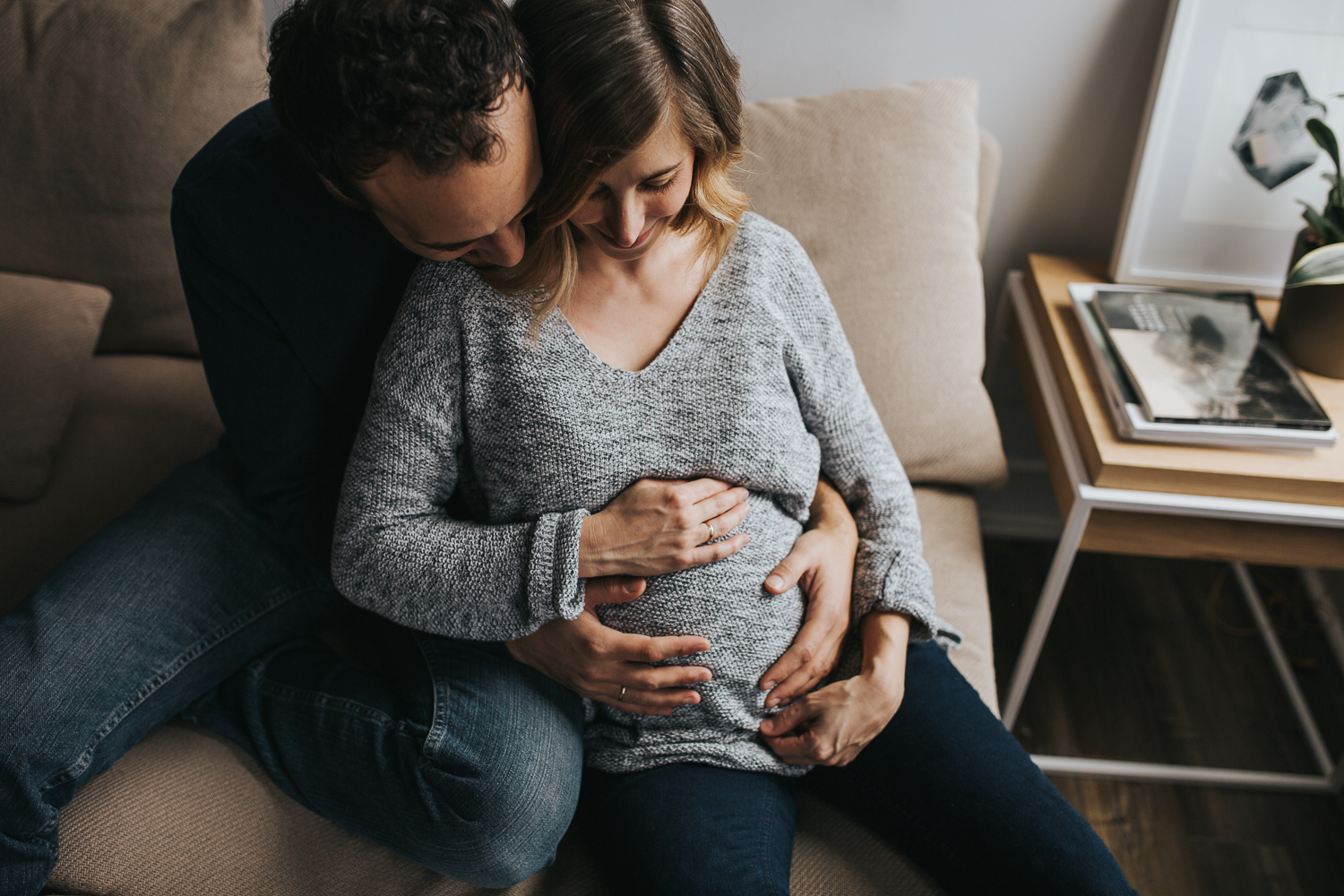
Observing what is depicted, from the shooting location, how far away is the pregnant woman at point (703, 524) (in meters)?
0.85

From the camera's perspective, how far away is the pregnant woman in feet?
2.78

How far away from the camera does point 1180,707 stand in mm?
1563

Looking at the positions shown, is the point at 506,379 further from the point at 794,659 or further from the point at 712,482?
the point at 794,659

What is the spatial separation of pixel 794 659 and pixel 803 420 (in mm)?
286

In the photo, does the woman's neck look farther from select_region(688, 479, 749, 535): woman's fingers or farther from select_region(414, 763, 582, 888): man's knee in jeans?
select_region(414, 763, 582, 888): man's knee in jeans

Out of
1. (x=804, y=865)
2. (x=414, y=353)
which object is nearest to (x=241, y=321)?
(x=414, y=353)

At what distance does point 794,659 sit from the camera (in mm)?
925

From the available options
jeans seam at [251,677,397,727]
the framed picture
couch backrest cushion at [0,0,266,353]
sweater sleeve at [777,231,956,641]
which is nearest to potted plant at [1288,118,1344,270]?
the framed picture

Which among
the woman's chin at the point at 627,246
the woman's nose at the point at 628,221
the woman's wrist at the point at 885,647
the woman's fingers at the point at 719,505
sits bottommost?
the woman's wrist at the point at 885,647

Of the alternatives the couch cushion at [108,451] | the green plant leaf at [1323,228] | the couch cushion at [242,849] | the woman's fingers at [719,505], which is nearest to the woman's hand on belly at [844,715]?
the couch cushion at [242,849]

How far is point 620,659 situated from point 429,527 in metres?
0.25

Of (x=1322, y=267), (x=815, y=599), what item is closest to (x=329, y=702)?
(x=815, y=599)

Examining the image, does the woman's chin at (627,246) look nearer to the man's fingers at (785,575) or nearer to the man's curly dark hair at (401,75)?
the man's curly dark hair at (401,75)

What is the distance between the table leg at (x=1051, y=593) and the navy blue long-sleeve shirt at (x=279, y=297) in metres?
0.91
